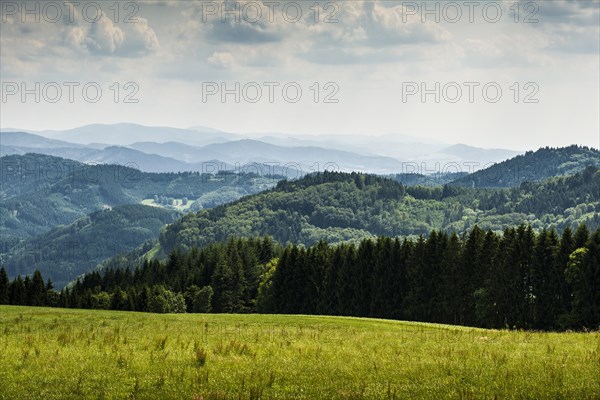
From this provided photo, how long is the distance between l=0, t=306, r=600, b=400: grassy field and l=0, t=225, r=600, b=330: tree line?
58.1 metres

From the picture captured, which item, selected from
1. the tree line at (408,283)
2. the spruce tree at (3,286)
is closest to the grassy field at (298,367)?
the tree line at (408,283)

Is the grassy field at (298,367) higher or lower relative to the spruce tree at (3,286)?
higher

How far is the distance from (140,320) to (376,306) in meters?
72.3

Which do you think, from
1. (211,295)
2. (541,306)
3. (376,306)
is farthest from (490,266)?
(211,295)

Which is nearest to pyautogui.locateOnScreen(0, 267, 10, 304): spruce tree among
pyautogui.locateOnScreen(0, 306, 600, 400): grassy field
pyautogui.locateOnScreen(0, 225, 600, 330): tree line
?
pyautogui.locateOnScreen(0, 225, 600, 330): tree line

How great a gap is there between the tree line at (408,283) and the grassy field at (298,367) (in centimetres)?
5814

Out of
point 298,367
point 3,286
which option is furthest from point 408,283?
point 298,367

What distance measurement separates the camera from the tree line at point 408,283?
287 feet

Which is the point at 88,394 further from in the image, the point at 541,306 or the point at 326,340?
the point at 541,306

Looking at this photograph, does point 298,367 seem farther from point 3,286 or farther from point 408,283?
point 3,286

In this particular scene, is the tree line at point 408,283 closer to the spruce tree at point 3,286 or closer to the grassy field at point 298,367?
the spruce tree at point 3,286

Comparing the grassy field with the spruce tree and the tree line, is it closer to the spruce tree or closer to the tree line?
the tree line

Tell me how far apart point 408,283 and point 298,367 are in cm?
8687

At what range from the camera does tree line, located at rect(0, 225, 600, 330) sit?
87438 mm
